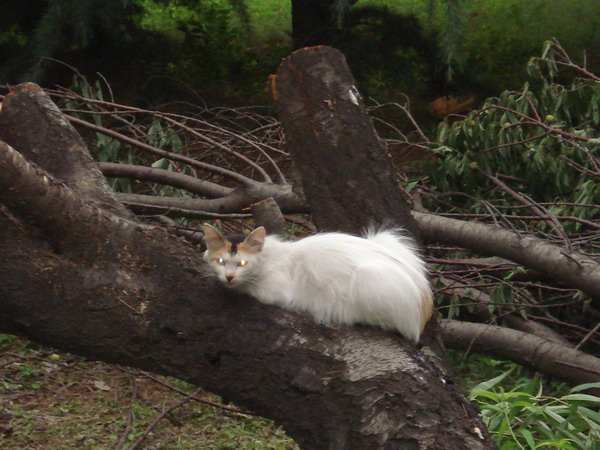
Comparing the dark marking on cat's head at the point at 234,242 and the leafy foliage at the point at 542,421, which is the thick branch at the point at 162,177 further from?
the leafy foliage at the point at 542,421

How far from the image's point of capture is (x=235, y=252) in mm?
3244

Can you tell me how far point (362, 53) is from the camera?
8227mm

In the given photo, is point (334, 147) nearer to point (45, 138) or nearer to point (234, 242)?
point (234, 242)

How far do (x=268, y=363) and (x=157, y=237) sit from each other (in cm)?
59

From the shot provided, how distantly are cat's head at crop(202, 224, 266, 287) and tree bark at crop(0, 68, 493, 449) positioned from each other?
0.22 metres

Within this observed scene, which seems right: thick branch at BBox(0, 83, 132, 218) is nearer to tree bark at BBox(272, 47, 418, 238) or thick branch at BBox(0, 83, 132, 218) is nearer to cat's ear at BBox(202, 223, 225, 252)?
cat's ear at BBox(202, 223, 225, 252)

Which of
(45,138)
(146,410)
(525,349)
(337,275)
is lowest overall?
(146,410)

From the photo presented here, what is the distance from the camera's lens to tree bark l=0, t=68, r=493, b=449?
8.32 feet

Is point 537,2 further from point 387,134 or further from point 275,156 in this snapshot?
point 275,156

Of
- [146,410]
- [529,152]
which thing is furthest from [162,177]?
[529,152]

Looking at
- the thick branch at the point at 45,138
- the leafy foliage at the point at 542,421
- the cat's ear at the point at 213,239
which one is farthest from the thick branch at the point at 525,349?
the thick branch at the point at 45,138

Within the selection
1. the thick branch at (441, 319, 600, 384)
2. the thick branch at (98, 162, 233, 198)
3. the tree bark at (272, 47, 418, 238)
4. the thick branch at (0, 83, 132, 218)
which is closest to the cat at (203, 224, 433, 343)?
the tree bark at (272, 47, 418, 238)

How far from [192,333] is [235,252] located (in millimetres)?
628

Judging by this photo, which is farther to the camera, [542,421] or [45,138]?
[542,421]
